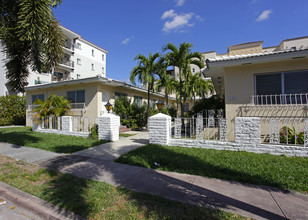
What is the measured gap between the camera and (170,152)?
561 cm

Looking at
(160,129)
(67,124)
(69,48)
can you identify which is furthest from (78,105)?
(69,48)

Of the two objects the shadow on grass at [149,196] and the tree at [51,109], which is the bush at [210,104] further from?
the tree at [51,109]

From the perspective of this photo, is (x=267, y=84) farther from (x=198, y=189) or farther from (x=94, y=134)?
(x=94, y=134)

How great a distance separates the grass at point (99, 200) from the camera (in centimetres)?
246

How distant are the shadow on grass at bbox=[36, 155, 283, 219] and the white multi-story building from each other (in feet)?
67.2

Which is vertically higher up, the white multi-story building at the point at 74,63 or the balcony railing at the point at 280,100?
the white multi-story building at the point at 74,63

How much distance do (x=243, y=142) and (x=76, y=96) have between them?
40.2 feet

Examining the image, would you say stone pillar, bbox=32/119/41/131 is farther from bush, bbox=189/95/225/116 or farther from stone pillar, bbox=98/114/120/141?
bush, bbox=189/95/225/116

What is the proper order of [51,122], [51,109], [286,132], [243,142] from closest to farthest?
1. [286,132]
2. [243,142]
3. [51,122]
4. [51,109]

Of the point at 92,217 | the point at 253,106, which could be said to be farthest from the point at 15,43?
the point at 253,106

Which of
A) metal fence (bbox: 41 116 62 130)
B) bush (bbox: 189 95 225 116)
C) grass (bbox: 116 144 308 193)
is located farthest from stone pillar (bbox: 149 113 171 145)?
metal fence (bbox: 41 116 62 130)

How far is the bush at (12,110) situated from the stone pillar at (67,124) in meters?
12.4

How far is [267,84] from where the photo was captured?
6.91 metres

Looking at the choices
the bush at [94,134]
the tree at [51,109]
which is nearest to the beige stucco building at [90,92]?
the tree at [51,109]
